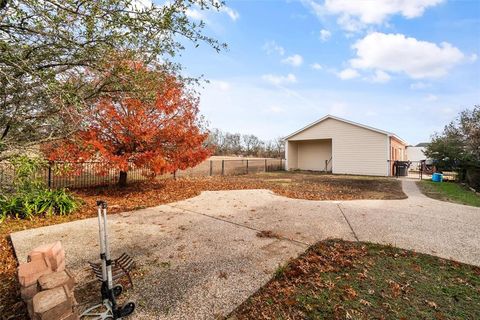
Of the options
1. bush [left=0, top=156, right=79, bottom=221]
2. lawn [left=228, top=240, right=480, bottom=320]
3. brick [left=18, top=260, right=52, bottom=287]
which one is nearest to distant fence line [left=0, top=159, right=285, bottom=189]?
Answer: bush [left=0, top=156, right=79, bottom=221]

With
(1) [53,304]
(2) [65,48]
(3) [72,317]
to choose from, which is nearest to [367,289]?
(3) [72,317]

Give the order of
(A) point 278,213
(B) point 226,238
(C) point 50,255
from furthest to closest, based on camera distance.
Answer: (A) point 278,213 → (B) point 226,238 → (C) point 50,255

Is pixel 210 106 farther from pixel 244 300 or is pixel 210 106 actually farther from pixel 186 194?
pixel 244 300

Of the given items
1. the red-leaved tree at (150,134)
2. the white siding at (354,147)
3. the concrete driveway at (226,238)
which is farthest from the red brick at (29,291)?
the white siding at (354,147)

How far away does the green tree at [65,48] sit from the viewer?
2.46m

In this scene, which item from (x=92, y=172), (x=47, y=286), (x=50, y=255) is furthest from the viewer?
(x=92, y=172)

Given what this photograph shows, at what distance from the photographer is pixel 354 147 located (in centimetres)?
1783

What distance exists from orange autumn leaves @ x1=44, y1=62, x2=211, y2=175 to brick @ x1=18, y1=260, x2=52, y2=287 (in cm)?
447

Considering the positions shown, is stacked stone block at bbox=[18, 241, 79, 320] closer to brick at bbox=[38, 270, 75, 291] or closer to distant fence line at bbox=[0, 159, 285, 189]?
brick at bbox=[38, 270, 75, 291]

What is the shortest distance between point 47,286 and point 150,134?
592 cm

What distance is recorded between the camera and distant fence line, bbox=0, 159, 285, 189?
120 inches

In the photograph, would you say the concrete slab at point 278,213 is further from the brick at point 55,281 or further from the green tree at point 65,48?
the green tree at point 65,48

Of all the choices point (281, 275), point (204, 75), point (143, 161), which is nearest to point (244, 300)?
point (281, 275)

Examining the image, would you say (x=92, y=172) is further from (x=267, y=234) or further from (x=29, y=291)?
(x=267, y=234)
